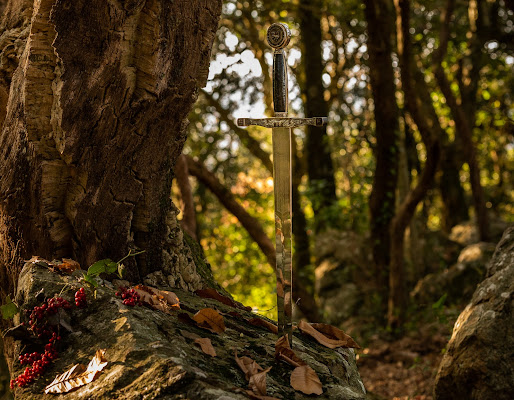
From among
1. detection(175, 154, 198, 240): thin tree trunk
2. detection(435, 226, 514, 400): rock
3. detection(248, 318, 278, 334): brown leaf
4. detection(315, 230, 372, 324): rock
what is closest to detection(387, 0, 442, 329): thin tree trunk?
detection(315, 230, 372, 324): rock

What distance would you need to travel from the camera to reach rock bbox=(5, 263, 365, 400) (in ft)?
6.63

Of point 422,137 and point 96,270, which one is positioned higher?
point 422,137

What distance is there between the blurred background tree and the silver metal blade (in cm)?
278

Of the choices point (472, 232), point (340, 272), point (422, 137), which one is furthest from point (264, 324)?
point (472, 232)

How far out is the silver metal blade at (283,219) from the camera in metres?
2.46

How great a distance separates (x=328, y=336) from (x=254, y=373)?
0.88 metres

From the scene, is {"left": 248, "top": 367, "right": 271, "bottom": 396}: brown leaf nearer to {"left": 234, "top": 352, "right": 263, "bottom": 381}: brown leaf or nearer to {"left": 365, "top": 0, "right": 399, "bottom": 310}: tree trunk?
{"left": 234, "top": 352, "right": 263, "bottom": 381}: brown leaf

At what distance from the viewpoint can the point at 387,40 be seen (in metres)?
7.15

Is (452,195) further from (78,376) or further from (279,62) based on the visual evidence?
(78,376)

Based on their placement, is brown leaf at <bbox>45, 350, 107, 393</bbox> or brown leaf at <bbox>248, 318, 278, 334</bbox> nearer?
brown leaf at <bbox>45, 350, 107, 393</bbox>

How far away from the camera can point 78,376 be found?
7.05 ft

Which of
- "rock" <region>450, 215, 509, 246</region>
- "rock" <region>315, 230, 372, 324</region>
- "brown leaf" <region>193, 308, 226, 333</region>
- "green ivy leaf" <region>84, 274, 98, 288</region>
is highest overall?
"green ivy leaf" <region>84, 274, 98, 288</region>

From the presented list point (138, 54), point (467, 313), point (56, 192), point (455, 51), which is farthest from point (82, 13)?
point (455, 51)

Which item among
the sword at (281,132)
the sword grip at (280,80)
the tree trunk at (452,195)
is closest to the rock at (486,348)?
the sword at (281,132)
